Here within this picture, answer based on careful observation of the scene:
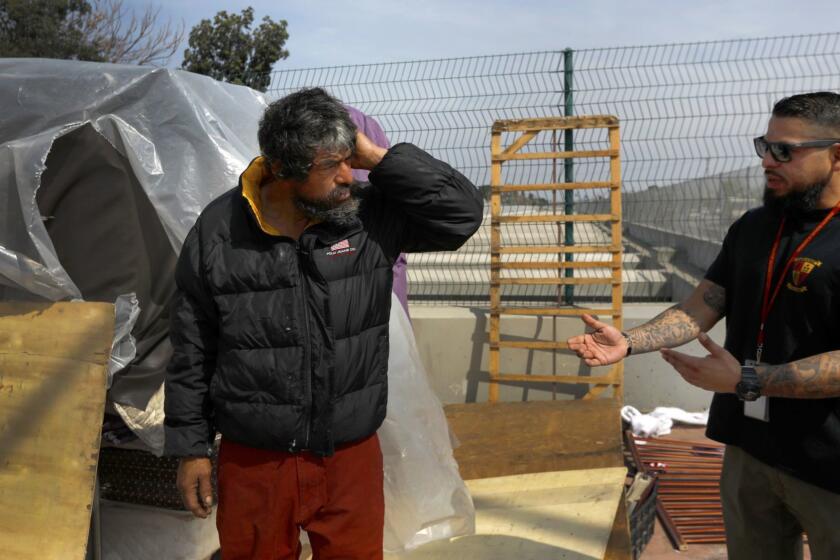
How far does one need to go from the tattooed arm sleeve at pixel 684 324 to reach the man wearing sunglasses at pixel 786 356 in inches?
4.9

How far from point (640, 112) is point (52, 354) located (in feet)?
14.9

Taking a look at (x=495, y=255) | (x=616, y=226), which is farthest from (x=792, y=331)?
(x=495, y=255)

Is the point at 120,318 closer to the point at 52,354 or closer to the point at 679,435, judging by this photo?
the point at 52,354

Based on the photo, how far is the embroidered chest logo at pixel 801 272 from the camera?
218 centimetres

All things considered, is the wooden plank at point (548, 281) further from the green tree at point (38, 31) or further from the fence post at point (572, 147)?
the green tree at point (38, 31)

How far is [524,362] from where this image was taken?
604 cm

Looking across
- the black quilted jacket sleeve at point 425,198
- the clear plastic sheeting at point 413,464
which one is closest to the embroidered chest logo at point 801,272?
the black quilted jacket sleeve at point 425,198

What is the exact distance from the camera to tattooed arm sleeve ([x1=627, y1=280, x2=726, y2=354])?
2.58m

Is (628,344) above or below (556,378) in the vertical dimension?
above

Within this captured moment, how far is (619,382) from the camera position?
5742 mm

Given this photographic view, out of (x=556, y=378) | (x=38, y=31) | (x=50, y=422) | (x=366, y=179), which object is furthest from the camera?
(x=38, y=31)

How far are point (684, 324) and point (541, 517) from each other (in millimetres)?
1556

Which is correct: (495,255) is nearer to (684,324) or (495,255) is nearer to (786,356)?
(684,324)

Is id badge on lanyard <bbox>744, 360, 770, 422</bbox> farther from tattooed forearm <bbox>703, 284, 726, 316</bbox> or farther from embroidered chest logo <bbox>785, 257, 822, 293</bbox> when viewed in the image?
tattooed forearm <bbox>703, 284, 726, 316</bbox>
